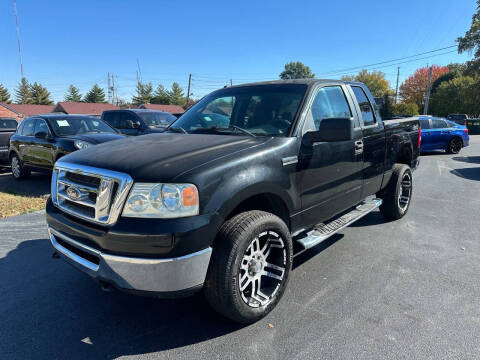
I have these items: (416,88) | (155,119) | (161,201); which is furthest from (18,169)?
(416,88)

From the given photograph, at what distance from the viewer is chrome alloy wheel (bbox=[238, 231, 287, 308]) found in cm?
253

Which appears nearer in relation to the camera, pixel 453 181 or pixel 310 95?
pixel 310 95

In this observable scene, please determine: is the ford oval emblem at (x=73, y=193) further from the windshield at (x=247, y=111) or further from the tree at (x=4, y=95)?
the tree at (x=4, y=95)

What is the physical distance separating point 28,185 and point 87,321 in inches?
276

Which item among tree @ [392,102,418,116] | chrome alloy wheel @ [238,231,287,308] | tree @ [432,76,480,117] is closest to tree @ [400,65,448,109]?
tree @ [392,102,418,116]

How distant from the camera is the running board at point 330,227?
3.07 meters

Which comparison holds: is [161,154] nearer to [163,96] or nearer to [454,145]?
[454,145]

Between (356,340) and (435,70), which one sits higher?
(435,70)

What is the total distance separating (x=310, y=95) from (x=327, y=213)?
4.07ft

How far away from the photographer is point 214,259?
7.48 feet

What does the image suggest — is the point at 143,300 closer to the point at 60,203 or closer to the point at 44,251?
the point at 60,203

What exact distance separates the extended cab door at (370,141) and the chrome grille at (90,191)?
2.91 metres

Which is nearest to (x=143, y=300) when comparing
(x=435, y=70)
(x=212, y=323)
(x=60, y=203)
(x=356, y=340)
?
(x=212, y=323)

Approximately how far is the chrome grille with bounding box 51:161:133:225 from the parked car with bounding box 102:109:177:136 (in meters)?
8.01
